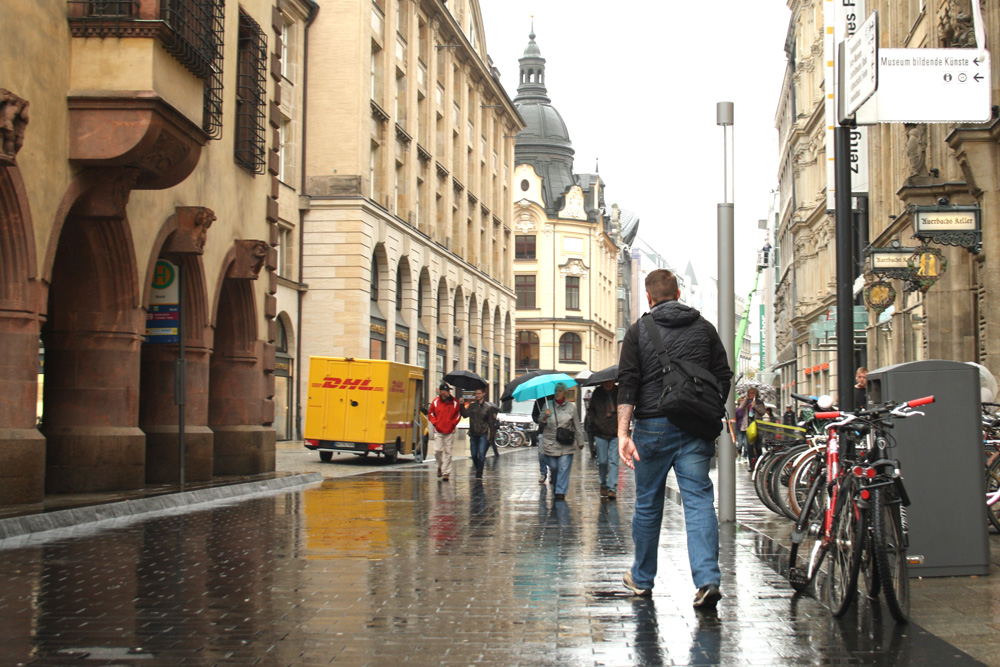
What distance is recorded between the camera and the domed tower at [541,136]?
9625 centimetres

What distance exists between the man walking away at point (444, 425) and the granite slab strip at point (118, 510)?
11.1 feet

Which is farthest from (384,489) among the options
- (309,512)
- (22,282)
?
(22,282)

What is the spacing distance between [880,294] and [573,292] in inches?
2781

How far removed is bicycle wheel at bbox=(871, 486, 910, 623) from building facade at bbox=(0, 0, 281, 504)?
916 centimetres

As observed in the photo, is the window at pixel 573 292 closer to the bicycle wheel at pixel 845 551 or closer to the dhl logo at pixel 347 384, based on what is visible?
the dhl logo at pixel 347 384

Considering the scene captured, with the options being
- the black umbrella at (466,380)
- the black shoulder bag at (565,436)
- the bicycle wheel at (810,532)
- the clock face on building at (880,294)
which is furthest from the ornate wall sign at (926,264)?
the black umbrella at (466,380)

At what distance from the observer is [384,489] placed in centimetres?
1867

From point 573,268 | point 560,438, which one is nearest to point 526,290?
point 573,268

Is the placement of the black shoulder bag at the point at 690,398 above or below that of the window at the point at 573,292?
below

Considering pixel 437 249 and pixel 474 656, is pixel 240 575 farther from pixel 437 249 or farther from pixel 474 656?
pixel 437 249

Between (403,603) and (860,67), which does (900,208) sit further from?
(403,603)

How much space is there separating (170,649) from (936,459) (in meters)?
5.04

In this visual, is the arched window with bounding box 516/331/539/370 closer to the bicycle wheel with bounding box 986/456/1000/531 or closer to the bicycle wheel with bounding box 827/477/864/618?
the bicycle wheel with bounding box 986/456/1000/531

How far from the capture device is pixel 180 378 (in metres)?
16.3
